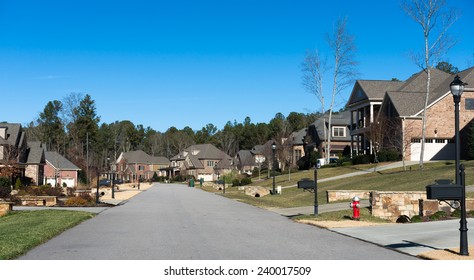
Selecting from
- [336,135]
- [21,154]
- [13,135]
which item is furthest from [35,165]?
[336,135]

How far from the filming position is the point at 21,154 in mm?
58281

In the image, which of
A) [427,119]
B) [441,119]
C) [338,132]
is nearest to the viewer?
[441,119]

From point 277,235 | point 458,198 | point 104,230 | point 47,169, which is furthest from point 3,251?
point 47,169

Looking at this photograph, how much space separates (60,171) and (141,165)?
62.4 meters

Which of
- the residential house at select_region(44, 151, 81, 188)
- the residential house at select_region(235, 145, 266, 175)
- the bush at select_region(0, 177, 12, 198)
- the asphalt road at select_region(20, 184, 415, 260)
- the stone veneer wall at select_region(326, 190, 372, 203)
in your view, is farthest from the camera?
the residential house at select_region(235, 145, 266, 175)

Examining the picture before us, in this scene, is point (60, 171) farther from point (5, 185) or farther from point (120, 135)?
point (120, 135)

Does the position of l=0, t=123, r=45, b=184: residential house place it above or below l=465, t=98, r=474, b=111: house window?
below

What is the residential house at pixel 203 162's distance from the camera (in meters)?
119

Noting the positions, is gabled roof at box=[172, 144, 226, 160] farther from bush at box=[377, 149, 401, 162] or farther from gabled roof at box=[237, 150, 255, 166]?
bush at box=[377, 149, 401, 162]

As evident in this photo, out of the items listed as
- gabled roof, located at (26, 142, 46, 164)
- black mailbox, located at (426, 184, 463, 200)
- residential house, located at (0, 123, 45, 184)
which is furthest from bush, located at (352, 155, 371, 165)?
black mailbox, located at (426, 184, 463, 200)

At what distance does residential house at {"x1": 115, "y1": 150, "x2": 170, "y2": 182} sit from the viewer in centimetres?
12619

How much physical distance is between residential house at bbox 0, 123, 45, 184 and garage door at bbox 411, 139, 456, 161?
118 ft
